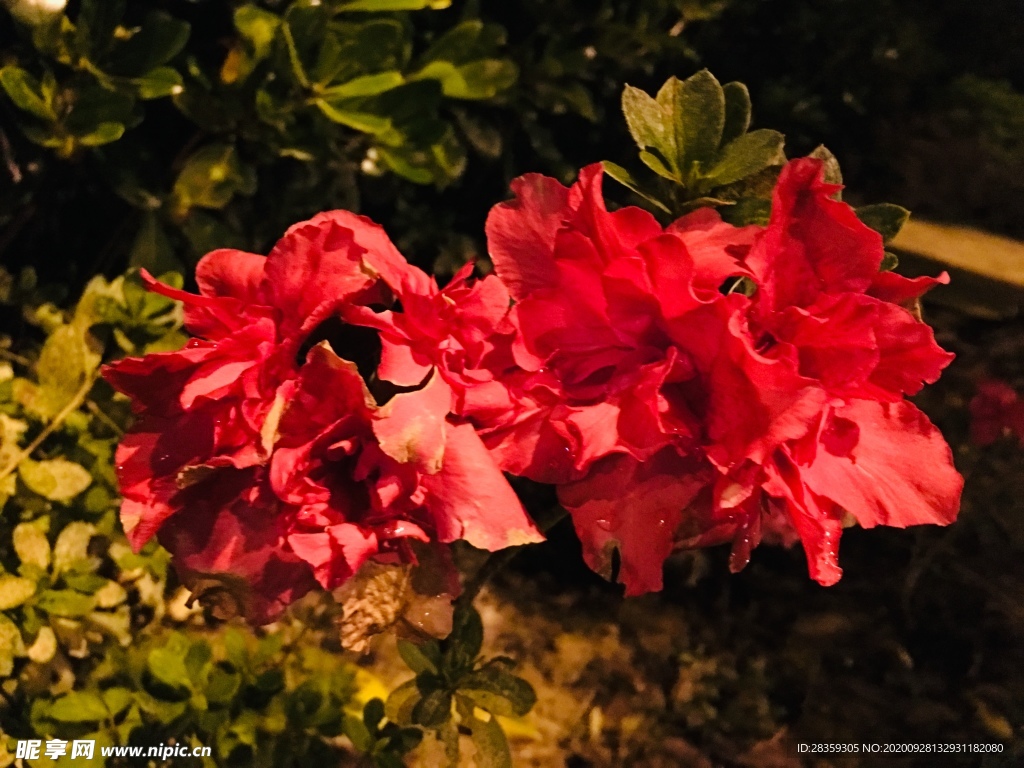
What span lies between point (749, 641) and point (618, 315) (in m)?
0.78

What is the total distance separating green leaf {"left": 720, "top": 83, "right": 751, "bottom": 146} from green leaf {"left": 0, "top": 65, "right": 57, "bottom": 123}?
62cm

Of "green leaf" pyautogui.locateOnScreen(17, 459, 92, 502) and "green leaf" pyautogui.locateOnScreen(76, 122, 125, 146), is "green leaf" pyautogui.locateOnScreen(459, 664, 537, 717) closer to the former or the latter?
"green leaf" pyautogui.locateOnScreen(17, 459, 92, 502)

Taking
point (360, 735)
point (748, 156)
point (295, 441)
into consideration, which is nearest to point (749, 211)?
point (748, 156)

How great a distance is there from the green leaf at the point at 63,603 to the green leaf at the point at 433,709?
0.32 metres

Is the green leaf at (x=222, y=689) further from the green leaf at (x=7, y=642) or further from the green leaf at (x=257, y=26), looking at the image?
the green leaf at (x=257, y=26)

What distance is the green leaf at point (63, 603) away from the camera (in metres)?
0.63

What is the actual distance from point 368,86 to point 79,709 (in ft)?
2.04

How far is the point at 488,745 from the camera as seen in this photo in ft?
2.09

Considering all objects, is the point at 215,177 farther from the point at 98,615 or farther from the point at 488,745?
the point at 488,745

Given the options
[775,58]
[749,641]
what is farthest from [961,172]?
[749,641]

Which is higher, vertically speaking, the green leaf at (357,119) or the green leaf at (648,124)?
the green leaf at (648,124)

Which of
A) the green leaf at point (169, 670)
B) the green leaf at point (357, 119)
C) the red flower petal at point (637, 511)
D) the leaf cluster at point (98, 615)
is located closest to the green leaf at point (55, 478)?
the leaf cluster at point (98, 615)

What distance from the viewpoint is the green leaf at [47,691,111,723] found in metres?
0.60

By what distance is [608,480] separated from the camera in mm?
353
